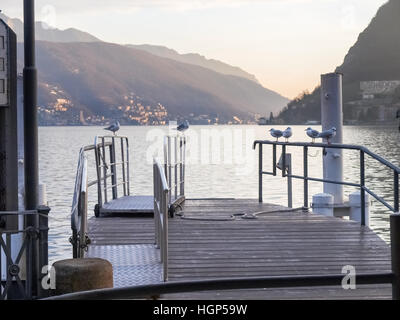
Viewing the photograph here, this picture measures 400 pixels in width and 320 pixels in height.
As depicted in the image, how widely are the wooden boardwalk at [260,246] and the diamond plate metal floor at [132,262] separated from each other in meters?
0.17

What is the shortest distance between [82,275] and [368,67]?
166267 mm

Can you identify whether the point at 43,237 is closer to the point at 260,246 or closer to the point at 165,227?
the point at 165,227

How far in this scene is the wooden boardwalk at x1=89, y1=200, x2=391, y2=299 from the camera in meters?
6.91

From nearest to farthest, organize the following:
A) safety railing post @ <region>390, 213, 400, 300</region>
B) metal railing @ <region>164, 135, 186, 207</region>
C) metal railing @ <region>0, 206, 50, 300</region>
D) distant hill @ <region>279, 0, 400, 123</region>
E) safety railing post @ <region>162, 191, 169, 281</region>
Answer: safety railing post @ <region>390, 213, 400, 300</region> < metal railing @ <region>0, 206, 50, 300</region> < safety railing post @ <region>162, 191, 169, 281</region> < metal railing @ <region>164, 135, 186, 207</region> < distant hill @ <region>279, 0, 400, 123</region>

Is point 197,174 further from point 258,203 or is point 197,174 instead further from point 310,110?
point 310,110

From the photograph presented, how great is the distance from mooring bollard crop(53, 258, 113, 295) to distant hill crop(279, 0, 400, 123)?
503 feet

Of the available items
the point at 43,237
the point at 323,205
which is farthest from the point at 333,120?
the point at 43,237

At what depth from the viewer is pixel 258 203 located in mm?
13805

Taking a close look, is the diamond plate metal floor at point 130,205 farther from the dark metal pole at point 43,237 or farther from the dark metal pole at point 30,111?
the dark metal pole at point 43,237

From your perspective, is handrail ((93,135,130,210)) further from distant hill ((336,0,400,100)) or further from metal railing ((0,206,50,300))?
distant hill ((336,0,400,100))

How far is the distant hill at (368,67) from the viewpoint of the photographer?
164875 millimetres

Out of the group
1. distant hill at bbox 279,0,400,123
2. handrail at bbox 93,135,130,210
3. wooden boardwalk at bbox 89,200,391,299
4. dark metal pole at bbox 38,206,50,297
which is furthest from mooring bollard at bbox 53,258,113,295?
distant hill at bbox 279,0,400,123

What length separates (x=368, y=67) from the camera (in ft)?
550
